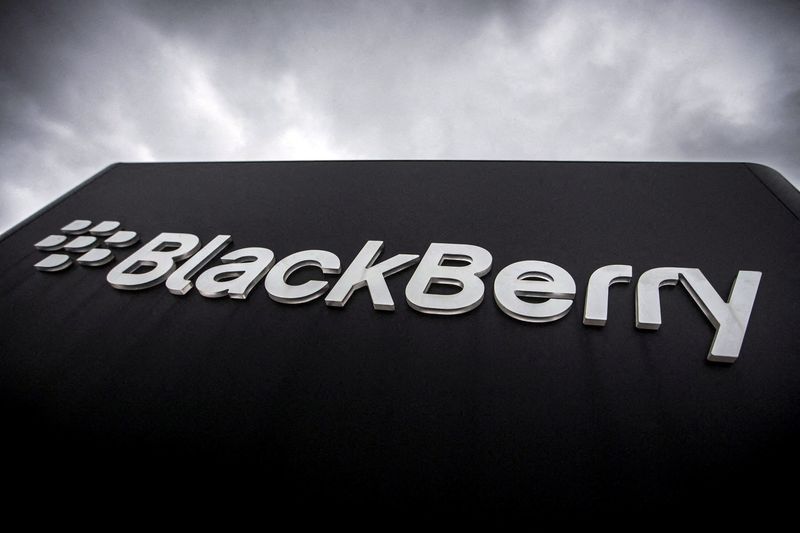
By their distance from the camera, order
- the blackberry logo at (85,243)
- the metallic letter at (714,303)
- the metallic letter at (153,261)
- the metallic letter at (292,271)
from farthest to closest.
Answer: the blackberry logo at (85,243), the metallic letter at (153,261), the metallic letter at (292,271), the metallic letter at (714,303)

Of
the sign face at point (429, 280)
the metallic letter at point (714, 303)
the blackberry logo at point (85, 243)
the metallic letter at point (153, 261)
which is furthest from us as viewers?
the blackberry logo at point (85, 243)

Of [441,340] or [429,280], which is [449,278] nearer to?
[429,280]

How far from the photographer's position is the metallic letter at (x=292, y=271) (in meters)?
2.68

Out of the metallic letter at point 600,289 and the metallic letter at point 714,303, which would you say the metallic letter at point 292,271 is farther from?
the metallic letter at point 714,303

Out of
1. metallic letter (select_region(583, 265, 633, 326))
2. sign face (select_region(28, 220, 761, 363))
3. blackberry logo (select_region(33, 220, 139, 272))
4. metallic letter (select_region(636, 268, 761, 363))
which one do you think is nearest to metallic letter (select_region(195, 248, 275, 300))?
sign face (select_region(28, 220, 761, 363))

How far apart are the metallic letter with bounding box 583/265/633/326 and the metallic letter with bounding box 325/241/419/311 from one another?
49.3 inches

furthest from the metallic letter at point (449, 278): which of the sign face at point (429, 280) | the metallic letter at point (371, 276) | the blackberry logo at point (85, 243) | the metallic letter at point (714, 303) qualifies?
the blackberry logo at point (85, 243)

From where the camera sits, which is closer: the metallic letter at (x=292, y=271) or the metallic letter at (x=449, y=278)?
the metallic letter at (x=449, y=278)

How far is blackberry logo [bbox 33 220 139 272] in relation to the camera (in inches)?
134

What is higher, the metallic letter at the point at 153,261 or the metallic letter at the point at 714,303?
the metallic letter at the point at 714,303

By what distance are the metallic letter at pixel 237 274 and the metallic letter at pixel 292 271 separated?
11 cm

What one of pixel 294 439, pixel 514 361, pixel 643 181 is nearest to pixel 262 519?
pixel 294 439

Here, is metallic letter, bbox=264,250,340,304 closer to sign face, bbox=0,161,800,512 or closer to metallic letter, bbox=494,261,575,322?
sign face, bbox=0,161,800,512

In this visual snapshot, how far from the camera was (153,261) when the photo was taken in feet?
10.6
